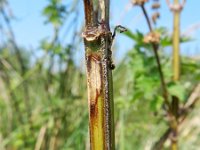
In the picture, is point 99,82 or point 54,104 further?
point 54,104

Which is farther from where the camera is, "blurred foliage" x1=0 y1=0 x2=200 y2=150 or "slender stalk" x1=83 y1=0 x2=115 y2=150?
"blurred foliage" x1=0 y1=0 x2=200 y2=150

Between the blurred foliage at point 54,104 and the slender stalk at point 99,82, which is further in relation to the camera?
the blurred foliage at point 54,104

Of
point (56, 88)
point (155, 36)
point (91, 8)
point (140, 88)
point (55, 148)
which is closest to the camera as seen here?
point (91, 8)

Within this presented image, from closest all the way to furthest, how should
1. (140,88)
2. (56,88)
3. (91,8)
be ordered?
(91,8) → (140,88) → (56,88)

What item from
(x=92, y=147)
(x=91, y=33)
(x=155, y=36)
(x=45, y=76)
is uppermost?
(x=45, y=76)

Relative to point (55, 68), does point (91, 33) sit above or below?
below

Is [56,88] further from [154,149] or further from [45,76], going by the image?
[154,149]

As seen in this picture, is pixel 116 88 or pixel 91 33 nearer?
pixel 91 33

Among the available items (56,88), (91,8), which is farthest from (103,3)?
(56,88)
